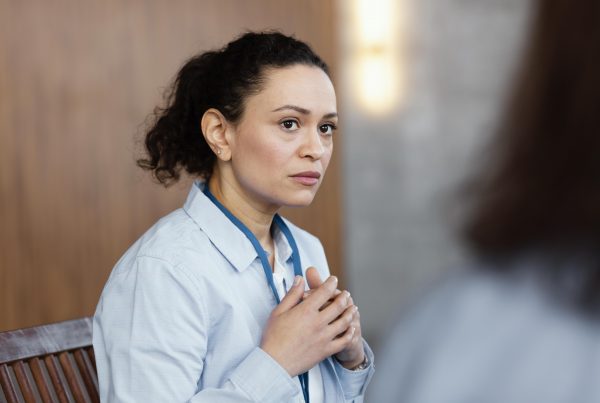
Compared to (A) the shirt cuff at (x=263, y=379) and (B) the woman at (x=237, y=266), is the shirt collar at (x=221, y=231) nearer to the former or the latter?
(B) the woman at (x=237, y=266)

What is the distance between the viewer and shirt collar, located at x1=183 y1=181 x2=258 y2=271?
4.66 feet

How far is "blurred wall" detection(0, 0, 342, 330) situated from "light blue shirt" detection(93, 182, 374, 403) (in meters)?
1.36

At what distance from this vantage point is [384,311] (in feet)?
15.9

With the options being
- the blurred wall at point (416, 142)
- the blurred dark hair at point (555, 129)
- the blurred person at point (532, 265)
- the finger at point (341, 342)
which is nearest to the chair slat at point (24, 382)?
the finger at point (341, 342)

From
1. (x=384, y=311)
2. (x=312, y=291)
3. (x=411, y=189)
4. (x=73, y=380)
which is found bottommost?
(x=384, y=311)

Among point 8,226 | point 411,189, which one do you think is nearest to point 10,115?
point 8,226

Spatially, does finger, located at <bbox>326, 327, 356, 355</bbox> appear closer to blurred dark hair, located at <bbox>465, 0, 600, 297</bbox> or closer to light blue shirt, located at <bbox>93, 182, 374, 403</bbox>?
light blue shirt, located at <bbox>93, 182, 374, 403</bbox>

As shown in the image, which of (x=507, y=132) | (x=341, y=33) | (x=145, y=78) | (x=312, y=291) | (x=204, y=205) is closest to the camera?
(x=507, y=132)

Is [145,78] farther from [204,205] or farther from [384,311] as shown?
[384,311]

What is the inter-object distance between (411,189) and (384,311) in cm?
77

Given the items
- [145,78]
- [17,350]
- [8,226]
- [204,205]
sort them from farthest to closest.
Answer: [145,78] < [8,226] < [204,205] < [17,350]

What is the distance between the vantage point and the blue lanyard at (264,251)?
140cm

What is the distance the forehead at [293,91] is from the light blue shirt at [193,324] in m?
0.23

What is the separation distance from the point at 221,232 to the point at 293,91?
304 mm
